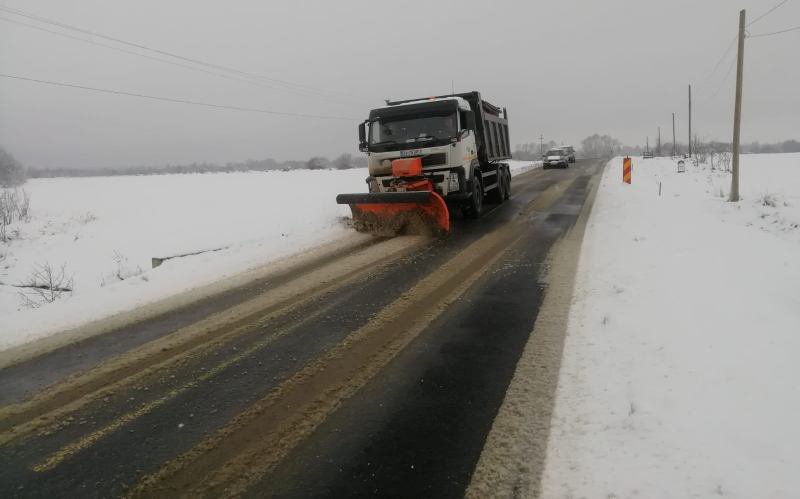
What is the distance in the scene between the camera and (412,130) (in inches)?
428

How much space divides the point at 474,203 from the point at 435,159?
1.95 metres

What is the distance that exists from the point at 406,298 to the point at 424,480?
132 inches

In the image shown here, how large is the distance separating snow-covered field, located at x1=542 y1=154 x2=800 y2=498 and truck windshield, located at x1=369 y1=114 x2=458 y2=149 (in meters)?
4.66

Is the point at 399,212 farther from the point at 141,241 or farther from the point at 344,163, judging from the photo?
the point at 344,163

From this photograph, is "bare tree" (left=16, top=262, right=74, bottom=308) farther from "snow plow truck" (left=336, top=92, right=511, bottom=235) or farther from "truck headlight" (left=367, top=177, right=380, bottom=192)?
"truck headlight" (left=367, top=177, right=380, bottom=192)

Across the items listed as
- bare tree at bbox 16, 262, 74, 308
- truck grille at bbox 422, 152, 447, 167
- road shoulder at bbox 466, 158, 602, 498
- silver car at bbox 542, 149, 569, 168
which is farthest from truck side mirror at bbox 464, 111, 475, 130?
silver car at bbox 542, 149, 569, 168

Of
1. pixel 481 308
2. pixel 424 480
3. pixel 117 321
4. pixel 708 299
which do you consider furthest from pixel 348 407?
pixel 708 299

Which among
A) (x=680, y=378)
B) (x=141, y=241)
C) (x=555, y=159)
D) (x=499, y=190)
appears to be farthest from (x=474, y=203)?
(x=555, y=159)

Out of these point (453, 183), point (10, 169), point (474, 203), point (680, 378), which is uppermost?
point (10, 169)

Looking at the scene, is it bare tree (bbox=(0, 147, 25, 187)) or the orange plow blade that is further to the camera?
bare tree (bbox=(0, 147, 25, 187))

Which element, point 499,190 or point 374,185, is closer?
point 374,185

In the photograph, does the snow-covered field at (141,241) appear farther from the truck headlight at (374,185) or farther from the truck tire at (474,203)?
the truck tire at (474,203)

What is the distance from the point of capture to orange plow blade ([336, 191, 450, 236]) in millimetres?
9953

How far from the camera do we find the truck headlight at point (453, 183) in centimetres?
1062
